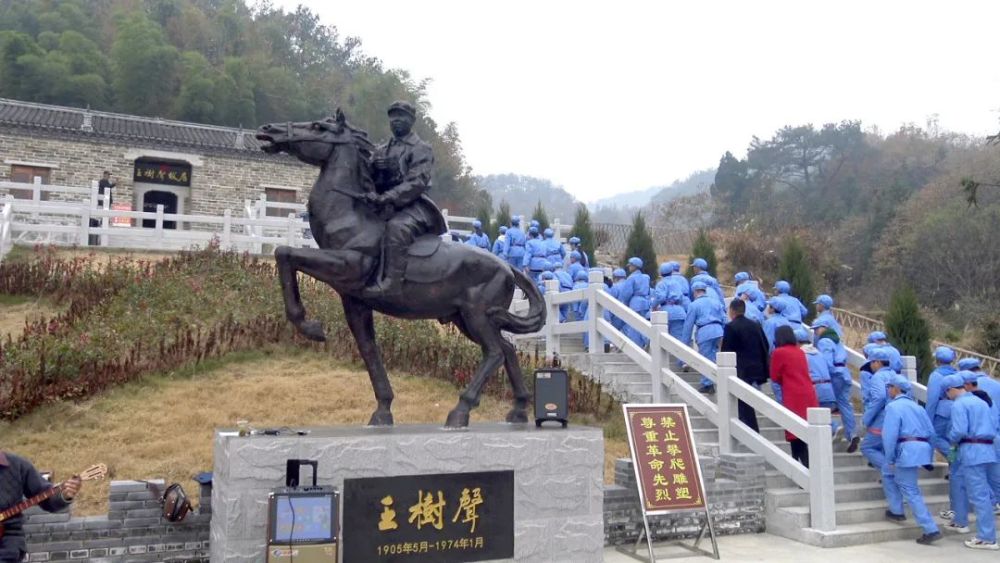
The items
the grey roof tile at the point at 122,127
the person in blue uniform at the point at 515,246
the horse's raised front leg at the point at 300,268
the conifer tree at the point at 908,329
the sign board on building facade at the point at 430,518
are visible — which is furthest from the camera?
the grey roof tile at the point at 122,127

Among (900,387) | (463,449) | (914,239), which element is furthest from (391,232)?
(914,239)

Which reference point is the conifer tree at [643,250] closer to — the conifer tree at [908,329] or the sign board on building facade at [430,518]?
the conifer tree at [908,329]

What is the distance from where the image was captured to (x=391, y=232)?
6.13 m

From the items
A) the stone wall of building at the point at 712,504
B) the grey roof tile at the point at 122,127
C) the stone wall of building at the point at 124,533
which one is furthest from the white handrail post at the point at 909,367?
the grey roof tile at the point at 122,127

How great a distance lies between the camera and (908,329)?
550 inches

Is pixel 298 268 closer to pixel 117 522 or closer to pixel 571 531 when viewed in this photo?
pixel 117 522

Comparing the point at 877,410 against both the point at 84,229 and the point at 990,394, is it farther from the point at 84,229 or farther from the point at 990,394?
the point at 84,229

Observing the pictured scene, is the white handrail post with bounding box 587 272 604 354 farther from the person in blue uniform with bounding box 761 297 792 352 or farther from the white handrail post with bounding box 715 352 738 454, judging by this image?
the white handrail post with bounding box 715 352 738 454

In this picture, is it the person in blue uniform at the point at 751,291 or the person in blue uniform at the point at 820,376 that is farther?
the person in blue uniform at the point at 751,291

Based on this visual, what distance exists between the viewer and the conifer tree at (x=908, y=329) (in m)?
13.9

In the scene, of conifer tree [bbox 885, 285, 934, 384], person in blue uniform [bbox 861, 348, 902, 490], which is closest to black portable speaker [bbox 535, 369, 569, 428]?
person in blue uniform [bbox 861, 348, 902, 490]

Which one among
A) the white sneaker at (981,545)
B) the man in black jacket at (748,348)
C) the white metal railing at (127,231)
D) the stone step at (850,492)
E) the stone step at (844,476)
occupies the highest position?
the white metal railing at (127,231)

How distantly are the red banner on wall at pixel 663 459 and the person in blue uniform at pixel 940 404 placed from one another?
3055 millimetres

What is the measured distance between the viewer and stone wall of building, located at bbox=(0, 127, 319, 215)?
80.0 ft
